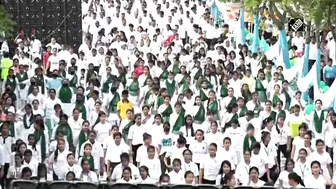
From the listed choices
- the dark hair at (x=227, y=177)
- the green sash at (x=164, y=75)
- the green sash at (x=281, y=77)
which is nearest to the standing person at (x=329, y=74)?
the green sash at (x=281, y=77)

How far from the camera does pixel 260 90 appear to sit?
23.9m

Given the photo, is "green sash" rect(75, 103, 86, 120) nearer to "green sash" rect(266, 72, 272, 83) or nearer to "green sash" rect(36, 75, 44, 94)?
"green sash" rect(36, 75, 44, 94)

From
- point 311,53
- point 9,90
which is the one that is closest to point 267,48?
point 311,53

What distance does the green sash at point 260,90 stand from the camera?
23550mm

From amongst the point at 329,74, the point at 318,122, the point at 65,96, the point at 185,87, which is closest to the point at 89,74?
the point at 185,87

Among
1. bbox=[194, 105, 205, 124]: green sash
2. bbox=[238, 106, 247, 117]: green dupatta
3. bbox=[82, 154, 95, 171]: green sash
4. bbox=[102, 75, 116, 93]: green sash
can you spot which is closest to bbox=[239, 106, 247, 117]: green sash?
bbox=[238, 106, 247, 117]: green dupatta

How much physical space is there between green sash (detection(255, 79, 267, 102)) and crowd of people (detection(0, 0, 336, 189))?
0.02m

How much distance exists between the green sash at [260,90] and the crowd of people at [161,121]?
0.02m

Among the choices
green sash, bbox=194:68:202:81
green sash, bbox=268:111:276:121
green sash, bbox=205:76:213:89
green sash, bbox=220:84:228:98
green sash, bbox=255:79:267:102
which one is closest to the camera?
green sash, bbox=268:111:276:121

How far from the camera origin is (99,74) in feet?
87.1

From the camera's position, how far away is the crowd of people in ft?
58.2

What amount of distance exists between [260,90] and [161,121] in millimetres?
4313

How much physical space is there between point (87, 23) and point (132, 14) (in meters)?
2.82

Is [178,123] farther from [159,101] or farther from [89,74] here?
[89,74]
